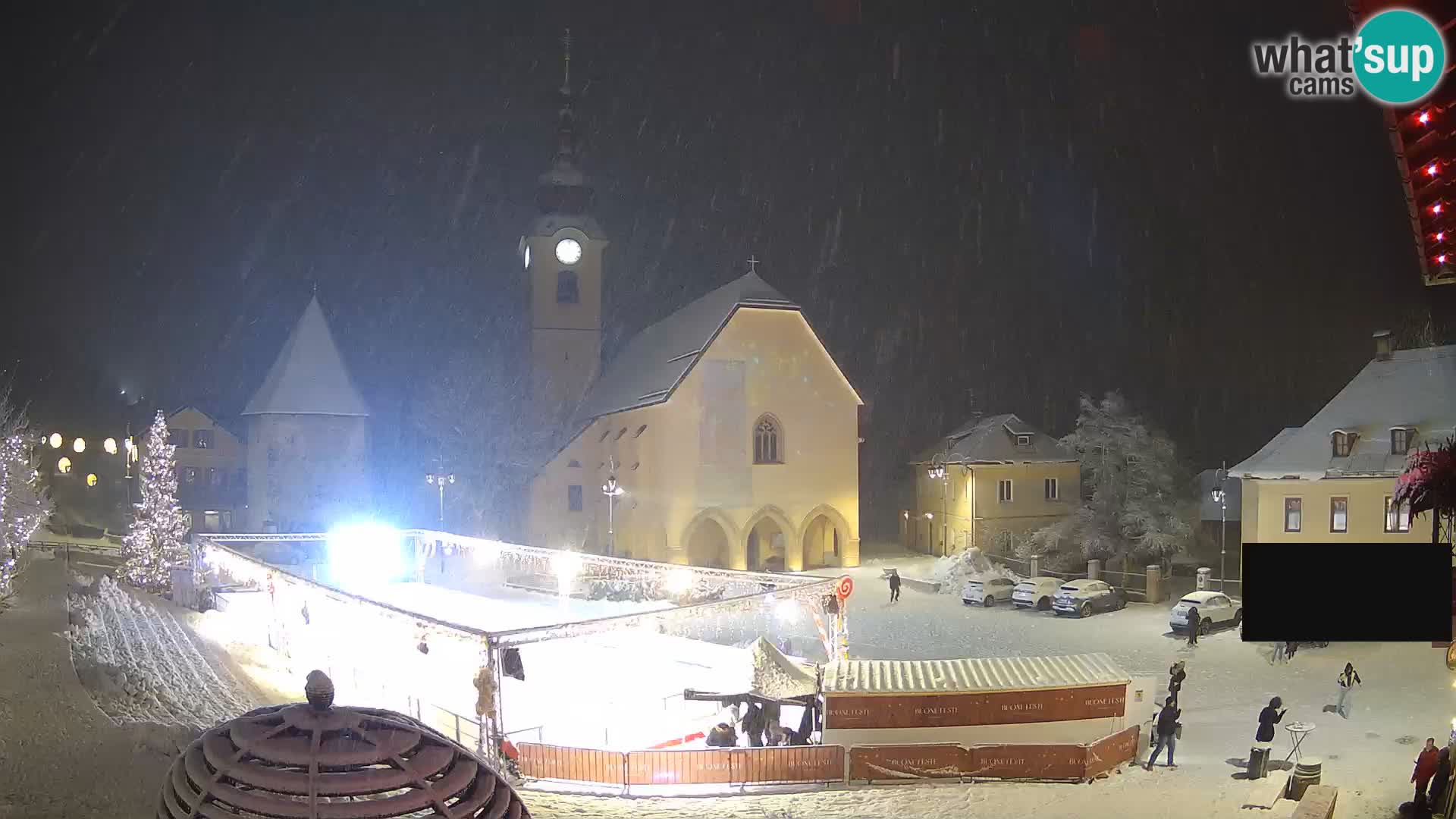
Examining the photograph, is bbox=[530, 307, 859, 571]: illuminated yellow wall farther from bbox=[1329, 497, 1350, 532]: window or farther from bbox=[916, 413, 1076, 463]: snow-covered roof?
bbox=[1329, 497, 1350, 532]: window

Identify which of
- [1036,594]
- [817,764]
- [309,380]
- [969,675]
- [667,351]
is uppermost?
[667,351]

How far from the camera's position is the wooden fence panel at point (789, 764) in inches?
531

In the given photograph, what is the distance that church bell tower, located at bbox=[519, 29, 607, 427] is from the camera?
47.1 meters

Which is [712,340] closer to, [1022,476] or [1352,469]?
[1022,476]

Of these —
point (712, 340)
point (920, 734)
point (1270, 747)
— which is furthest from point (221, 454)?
point (1270, 747)

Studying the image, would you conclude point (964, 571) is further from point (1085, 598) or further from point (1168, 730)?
point (1168, 730)

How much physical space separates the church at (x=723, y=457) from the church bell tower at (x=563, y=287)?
16.8ft

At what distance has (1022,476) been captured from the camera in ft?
135

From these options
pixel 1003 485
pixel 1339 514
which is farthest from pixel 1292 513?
pixel 1003 485

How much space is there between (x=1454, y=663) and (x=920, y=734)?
6690mm

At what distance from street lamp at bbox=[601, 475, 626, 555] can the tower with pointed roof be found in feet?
42.4

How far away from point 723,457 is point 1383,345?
841 inches

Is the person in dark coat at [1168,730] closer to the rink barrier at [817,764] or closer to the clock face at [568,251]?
the rink barrier at [817,764]

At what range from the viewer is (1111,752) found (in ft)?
46.6
